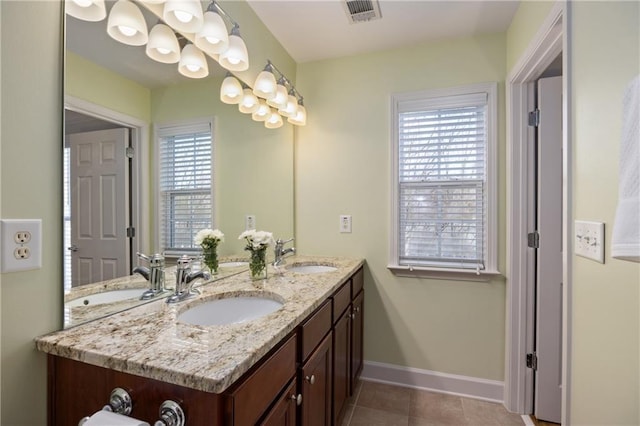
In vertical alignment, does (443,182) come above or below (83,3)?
below

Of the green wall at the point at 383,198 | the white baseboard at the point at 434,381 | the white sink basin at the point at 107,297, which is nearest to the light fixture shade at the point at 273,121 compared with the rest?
the green wall at the point at 383,198

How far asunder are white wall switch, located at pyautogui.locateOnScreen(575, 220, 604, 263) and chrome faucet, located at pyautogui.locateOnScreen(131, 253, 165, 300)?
1.54 meters

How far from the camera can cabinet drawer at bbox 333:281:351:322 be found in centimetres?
152

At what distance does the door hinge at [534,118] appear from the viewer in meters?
1.79

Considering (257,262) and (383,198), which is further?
(383,198)

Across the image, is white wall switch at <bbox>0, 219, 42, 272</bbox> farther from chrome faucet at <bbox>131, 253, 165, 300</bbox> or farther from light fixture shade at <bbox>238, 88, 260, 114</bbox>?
light fixture shade at <bbox>238, 88, 260, 114</bbox>

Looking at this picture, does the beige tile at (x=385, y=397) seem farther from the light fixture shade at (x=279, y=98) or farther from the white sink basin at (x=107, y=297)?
the light fixture shade at (x=279, y=98)

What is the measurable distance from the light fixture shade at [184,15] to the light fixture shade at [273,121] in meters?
0.82

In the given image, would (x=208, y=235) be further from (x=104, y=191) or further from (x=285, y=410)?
(x=285, y=410)

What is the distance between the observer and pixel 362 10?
1.75m

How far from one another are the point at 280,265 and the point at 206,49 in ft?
4.20

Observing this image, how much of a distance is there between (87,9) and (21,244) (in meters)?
0.73

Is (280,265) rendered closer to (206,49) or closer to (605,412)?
(206,49)

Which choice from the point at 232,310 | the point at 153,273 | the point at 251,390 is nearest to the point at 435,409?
the point at 232,310
